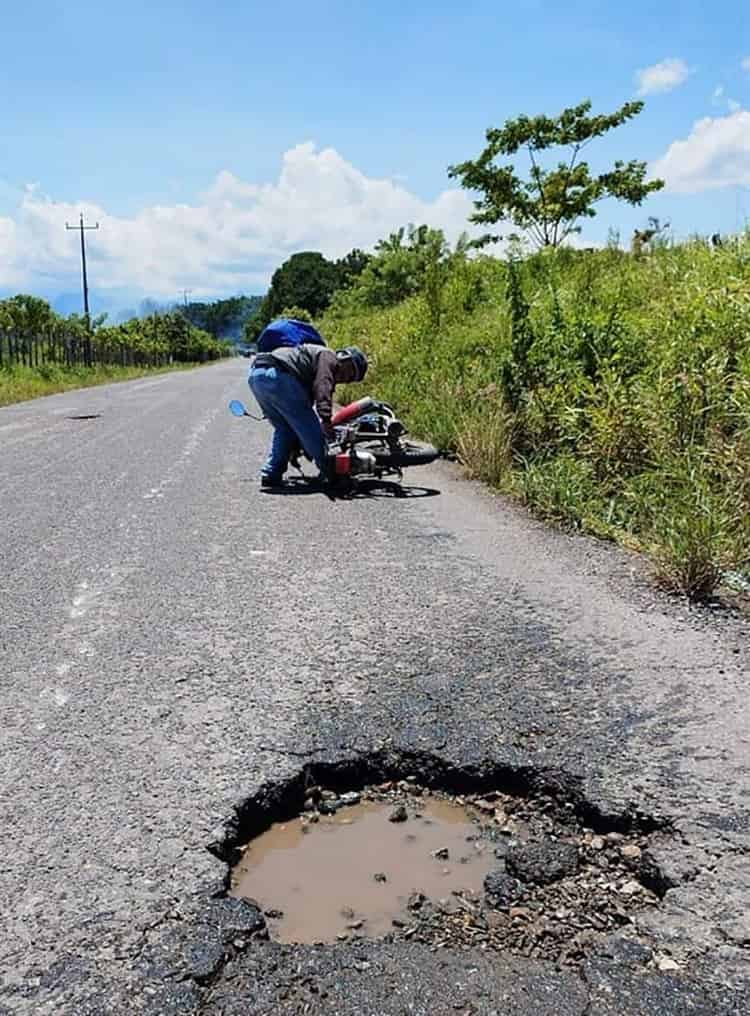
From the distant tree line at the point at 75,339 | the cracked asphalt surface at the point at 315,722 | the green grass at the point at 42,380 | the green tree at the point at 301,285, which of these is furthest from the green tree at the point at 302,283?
the cracked asphalt surface at the point at 315,722

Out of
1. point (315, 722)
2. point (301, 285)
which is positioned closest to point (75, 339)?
point (315, 722)

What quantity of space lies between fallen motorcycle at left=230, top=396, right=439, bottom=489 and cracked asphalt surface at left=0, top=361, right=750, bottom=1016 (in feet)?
3.86

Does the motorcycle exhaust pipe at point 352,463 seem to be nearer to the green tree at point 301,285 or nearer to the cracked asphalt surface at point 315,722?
the cracked asphalt surface at point 315,722

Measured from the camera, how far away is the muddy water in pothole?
2.11m

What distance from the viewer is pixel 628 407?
6.50 m

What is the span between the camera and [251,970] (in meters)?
1.88

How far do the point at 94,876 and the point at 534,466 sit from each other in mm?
5487

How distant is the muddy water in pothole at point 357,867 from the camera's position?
2.11 m

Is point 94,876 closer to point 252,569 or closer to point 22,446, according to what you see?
point 252,569

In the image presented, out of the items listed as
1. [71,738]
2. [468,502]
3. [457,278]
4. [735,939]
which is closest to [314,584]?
[71,738]

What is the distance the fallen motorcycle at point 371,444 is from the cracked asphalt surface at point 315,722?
1.18m

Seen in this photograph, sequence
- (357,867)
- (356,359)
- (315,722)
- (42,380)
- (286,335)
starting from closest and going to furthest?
(357,867) → (315,722) → (356,359) → (286,335) → (42,380)

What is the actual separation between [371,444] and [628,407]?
223 centimetres

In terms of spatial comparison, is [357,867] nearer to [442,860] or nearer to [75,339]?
[442,860]
